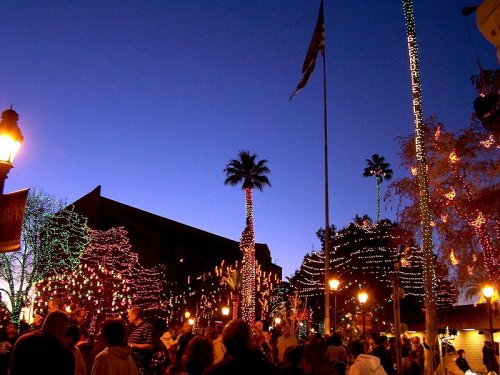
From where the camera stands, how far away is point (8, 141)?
6.63 m

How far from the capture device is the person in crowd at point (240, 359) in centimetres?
378

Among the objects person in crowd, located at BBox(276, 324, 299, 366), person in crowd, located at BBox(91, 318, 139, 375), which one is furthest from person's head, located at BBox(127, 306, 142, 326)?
person in crowd, located at BBox(276, 324, 299, 366)

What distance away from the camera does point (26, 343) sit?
15.4ft

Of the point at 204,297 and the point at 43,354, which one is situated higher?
the point at 204,297

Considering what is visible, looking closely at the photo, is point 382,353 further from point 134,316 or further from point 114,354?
point 114,354

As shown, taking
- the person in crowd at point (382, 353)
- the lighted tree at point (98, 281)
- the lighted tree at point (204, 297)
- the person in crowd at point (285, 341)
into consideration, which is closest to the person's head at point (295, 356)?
the person in crowd at point (382, 353)

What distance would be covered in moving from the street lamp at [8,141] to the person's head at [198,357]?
3.04m

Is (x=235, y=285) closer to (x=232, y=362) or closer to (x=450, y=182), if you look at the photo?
(x=450, y=182)

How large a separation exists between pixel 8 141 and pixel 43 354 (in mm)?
3062

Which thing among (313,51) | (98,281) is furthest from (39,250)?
(313,51)

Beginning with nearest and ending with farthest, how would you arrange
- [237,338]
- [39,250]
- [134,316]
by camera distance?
[237,338] → [134,316] → [39,250]

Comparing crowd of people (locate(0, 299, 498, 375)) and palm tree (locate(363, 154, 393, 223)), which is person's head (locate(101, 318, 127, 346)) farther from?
palm tree (locate(363, 154, 393, 223))

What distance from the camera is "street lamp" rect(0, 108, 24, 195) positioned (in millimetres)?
6547

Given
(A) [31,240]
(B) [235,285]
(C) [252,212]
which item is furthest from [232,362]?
(B) [235,285]
